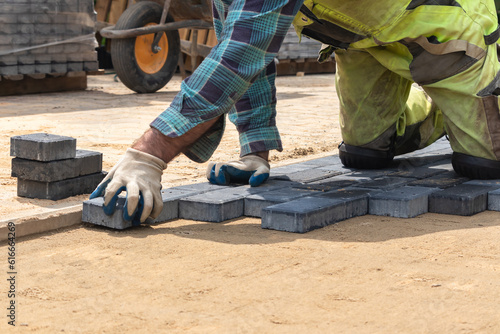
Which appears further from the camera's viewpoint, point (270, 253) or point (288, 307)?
point (270, 253)

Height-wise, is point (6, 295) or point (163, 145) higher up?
point (163, 145)

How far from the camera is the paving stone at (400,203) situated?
3137mm

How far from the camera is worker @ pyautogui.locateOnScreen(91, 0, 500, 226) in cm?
293

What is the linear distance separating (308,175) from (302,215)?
37.2 inches

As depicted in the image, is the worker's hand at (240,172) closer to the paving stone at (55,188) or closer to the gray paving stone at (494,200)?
the paving stone at (55,188)

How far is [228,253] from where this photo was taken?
2.59m

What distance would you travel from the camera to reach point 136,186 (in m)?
2.81

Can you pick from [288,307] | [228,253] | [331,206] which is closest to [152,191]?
[228,253]

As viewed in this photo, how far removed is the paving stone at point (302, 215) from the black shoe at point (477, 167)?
0.88 metres

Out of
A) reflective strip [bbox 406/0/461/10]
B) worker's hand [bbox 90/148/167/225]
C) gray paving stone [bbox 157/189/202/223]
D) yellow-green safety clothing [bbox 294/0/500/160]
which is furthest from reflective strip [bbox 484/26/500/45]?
worker's hand [bbox 90/148/167/225]

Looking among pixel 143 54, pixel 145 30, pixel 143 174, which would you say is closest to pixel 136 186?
pixel 143 174

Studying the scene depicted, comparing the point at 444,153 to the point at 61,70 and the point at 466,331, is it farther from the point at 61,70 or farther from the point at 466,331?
the point at 61,70

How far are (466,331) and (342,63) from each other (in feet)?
7.62

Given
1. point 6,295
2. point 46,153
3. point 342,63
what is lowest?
point 6,295
